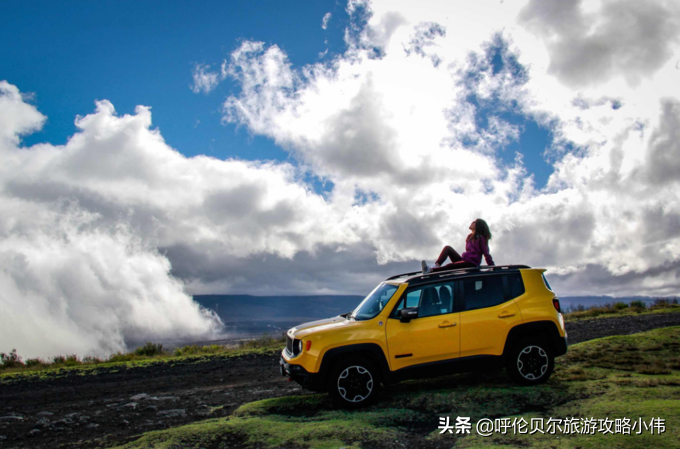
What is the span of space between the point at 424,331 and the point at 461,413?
4.18 feet

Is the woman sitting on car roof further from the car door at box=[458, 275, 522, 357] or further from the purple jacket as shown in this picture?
the car door at box=[458, 275, 522, 357]

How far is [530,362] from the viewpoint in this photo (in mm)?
6824

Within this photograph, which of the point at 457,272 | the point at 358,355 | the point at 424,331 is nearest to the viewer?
the point at 358,355

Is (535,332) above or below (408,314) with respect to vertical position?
below

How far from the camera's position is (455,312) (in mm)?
6727

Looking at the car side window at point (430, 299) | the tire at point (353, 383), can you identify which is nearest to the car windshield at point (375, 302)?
the car side window at point (430, 299)

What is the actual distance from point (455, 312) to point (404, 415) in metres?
1.82

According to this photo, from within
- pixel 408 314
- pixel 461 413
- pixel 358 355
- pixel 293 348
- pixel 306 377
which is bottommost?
pixel 461 413

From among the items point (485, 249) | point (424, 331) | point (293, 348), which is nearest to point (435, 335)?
point (424, 331)

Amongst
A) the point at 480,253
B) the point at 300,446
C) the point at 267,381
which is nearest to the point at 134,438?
the point at 300,446

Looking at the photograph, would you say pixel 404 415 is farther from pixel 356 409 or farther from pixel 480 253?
pixel 480 253

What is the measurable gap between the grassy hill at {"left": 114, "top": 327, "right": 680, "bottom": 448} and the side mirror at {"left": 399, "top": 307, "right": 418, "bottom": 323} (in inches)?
46.9

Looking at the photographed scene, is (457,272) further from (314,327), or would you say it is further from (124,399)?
(124,399)

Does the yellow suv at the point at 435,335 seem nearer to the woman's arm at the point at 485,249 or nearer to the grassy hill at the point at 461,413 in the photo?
the grassy hill at the point at 461,413
